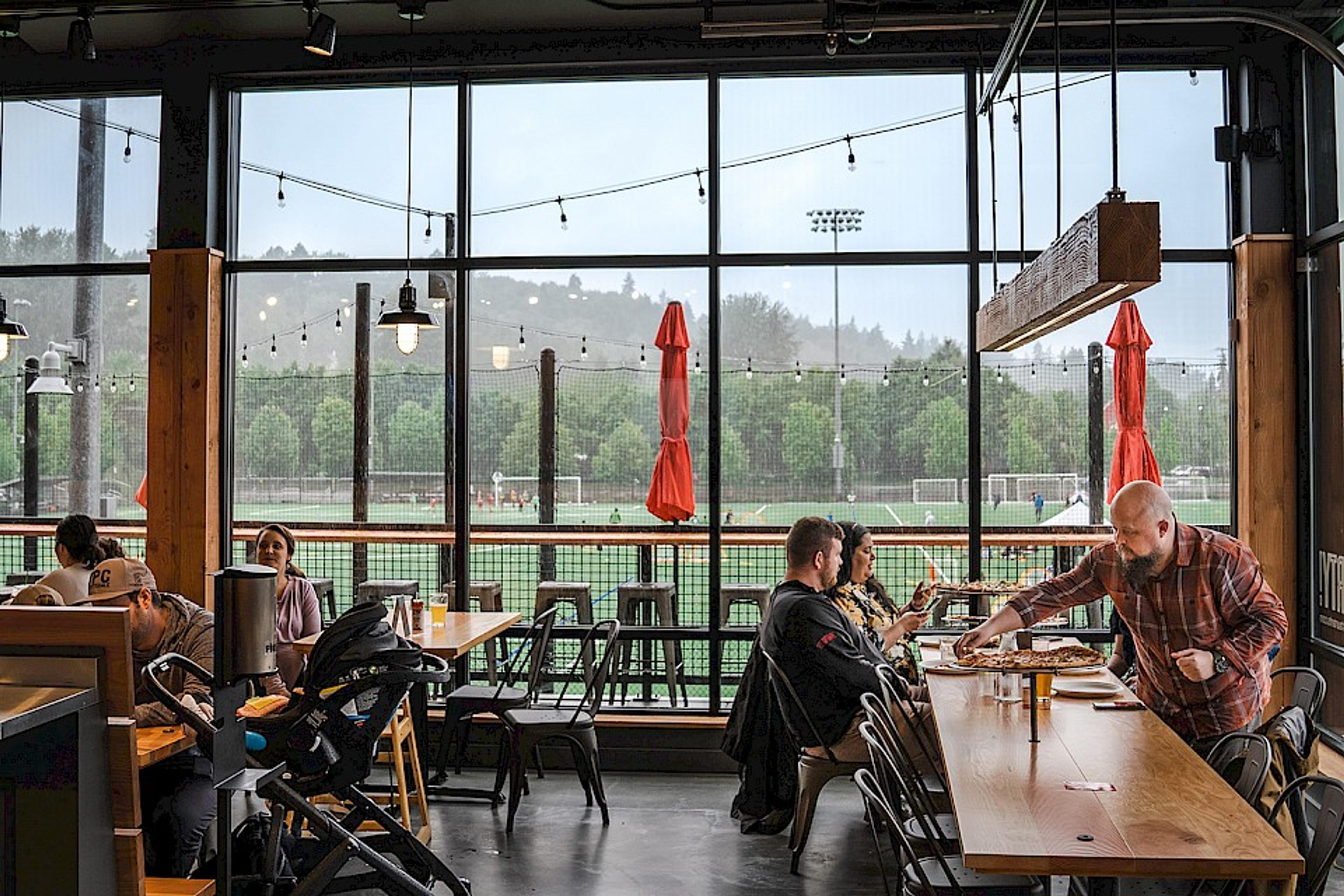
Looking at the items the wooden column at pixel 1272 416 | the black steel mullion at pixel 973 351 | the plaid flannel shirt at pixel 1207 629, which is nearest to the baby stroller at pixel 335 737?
the plaid flannel shirt at pixel 1207 629

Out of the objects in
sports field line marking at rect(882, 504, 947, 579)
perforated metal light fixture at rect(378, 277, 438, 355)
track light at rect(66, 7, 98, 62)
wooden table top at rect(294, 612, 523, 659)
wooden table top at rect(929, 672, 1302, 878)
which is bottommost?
wooden table top at rect(929, 672, 1302, 878)

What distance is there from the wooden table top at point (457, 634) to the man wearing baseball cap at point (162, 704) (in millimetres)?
944

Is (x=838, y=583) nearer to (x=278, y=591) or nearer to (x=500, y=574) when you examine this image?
(x=500, y=574)

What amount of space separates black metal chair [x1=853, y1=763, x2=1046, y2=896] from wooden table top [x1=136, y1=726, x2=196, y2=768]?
2.00m

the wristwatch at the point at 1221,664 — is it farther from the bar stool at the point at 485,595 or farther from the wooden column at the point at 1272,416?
the bar stool at the point at 485,595

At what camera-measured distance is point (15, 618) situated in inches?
111

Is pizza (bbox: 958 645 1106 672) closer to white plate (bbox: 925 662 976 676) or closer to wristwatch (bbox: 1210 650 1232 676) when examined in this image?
white plate (bbox: 925 662 976 676)

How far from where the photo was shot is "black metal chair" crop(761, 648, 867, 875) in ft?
16.4

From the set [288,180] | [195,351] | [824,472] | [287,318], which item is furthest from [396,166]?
[824,472]

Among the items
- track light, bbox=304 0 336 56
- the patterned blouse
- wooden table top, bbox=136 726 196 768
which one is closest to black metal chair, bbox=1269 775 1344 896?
the patterned blouse

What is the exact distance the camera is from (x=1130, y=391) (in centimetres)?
667

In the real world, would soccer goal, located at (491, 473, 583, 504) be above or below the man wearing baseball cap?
above

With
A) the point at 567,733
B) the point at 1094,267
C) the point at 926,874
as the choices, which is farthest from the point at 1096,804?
the point at 567,733

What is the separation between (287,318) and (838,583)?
350cm
